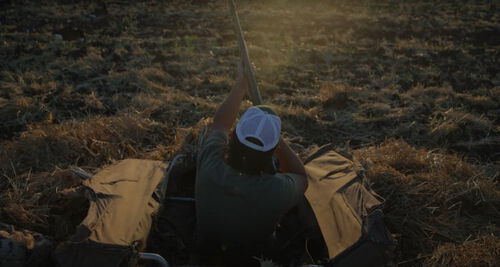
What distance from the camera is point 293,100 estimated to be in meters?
6.28

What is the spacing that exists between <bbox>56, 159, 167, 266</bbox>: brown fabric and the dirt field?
1.40ft

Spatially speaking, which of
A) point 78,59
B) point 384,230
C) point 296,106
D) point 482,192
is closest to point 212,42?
point 78,59

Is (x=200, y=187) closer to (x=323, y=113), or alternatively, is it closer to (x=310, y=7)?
(x=323, y=113)

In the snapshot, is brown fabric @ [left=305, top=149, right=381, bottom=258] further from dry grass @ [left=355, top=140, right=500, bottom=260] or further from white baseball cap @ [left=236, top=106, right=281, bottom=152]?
white baseball cap @ [left=236, top=106, right=281, bottom=152]

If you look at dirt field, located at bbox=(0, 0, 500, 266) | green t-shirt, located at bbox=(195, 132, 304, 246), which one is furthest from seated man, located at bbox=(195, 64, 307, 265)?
dirt field, located at bbox=(0, 0, 500, 266)

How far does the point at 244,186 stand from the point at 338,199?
85 cm

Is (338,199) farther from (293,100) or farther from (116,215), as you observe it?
(293,100)

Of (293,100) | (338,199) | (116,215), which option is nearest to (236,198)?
(116,215)

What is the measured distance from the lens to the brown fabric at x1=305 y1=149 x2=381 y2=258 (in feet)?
7.28

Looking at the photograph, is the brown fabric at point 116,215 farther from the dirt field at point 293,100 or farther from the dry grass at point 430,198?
the dry grass at point 430,198

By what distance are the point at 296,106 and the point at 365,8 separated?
13.2m

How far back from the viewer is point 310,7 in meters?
17.5

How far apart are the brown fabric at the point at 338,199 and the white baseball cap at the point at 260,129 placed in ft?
2.36

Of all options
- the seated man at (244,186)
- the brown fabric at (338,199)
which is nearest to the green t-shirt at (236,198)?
the seated man at (244,186)
